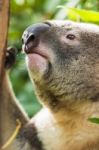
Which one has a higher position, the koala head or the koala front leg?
the koala head

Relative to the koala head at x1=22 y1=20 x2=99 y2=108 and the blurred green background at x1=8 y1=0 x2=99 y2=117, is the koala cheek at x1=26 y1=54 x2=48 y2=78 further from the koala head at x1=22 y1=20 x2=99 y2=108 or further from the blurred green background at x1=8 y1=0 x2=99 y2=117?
the blurred green background at x1=8 y1=0 x2=99 y2=117

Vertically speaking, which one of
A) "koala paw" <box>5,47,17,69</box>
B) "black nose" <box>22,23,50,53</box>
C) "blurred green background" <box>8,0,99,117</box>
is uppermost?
"black nose" <box>22,23,50,53</box>

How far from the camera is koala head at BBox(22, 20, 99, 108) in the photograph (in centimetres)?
394

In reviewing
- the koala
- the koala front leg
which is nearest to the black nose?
the koala

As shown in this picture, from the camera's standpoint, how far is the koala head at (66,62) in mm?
3938

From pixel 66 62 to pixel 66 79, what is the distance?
0.13 m

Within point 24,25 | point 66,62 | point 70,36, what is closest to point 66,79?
point 66,62

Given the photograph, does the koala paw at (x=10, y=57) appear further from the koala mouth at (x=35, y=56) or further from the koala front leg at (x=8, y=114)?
the koala mouth at (x=35, y=56)

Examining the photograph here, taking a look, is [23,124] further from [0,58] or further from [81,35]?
[0,58]

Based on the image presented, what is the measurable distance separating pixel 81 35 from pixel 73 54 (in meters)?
0.14

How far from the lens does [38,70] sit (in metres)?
3.98

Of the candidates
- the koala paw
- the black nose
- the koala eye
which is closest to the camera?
the black nose

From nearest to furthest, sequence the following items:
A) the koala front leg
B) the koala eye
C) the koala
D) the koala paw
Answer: the koala
the koala eye
the koala paw
the koala front leg

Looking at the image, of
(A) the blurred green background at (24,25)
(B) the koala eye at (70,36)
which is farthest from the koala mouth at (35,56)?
(A) the blurred green background at (24,25)
